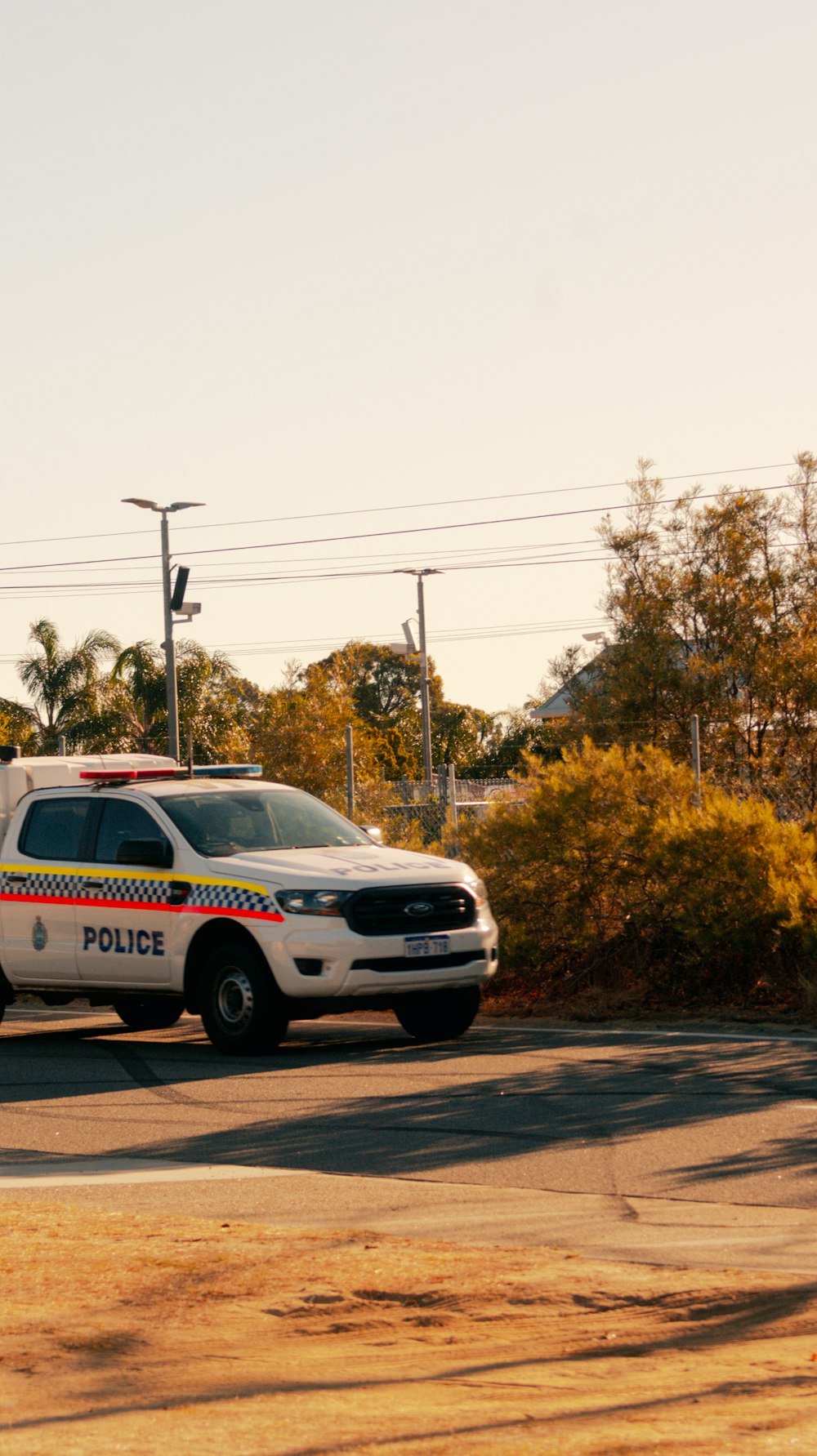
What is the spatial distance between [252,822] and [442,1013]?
194cm

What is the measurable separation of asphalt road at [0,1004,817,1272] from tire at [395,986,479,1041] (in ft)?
0.64

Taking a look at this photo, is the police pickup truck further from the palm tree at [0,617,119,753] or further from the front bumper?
the palm tree at [0,617,119,753]

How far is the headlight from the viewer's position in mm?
11438

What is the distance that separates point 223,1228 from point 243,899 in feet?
16.8

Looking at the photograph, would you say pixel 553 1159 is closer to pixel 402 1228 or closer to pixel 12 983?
pixel 402 1228

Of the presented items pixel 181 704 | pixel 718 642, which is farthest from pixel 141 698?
pixel 718 642

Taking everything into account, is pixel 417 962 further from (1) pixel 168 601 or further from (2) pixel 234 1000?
(1) pixel 168 601

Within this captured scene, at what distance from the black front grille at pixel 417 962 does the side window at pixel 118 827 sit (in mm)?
2113

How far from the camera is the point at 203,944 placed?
12.0 m

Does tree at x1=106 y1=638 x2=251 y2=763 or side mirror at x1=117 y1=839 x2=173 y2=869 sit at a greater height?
tree at x1=106 y1=638 x2=251 y2=763

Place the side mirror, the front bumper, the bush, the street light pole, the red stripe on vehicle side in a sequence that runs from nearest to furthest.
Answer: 1. the front bumper
2. the red stripe on vehicle side
3. the side mirror
4. the bush
5. the street light pole

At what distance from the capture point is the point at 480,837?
14727 mm

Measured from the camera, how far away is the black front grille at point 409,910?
11453 mm

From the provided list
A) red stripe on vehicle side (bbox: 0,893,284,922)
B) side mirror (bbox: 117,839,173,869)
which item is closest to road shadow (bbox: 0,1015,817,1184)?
red stripe on vehicle side (bbox: 0,893,284,922)
